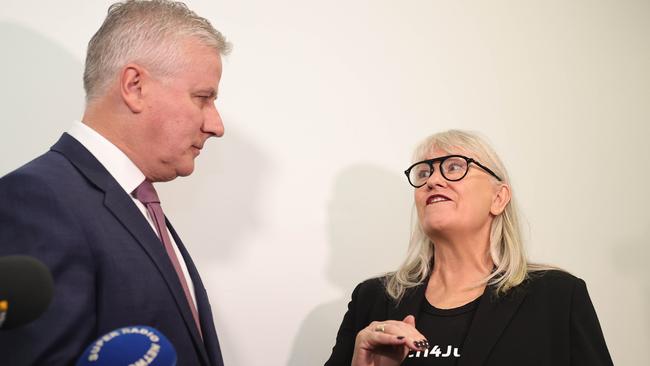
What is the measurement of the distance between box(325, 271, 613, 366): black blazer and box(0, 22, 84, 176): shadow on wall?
1.30 m

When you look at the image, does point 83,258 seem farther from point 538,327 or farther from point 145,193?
point 538,327

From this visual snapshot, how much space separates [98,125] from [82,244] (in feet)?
1.18

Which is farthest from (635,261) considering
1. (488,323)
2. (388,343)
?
(388,343)

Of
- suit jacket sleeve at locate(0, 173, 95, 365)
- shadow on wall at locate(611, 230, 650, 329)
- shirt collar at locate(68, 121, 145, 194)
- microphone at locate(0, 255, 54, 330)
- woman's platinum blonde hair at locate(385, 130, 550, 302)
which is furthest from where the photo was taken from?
shadow on wall at locate(611, 230, 650, 329)

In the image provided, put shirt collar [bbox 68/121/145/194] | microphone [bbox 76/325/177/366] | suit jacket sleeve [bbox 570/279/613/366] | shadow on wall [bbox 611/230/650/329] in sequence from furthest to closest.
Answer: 1. shadow on wall [bbox 611/230/650/329]
2. suit jacket sleeve [bbox 570/279/613/366]
3. shirt collar [bbox 68/121/145/194]
4. microphone [bbox 76/325/177/366]

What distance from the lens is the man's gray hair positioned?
1.39m

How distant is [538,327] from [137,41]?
51.5 inches

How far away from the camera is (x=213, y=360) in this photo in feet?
4.42

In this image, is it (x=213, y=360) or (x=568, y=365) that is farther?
(x=568, y=365)

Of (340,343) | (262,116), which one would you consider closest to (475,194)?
(340,343)

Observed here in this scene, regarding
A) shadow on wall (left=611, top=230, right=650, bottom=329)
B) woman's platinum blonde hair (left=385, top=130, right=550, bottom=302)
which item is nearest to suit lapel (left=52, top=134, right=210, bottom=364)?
woman's platinum blonde hair (left=385, top=130, right=550, bottom=302)

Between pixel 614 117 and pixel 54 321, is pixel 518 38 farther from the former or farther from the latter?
pixel 54 321

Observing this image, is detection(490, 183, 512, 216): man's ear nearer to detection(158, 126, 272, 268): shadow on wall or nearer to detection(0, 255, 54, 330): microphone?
detection(158, 126, 272, 268): shadow on wall

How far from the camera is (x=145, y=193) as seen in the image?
1.38m
